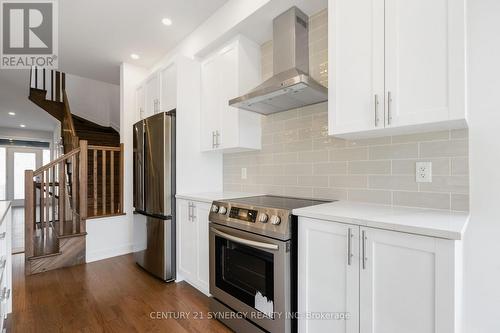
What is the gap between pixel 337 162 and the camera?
201 centimetres

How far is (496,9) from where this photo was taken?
132 centimetres

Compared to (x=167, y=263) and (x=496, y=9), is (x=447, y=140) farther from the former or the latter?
(x=167, y=263)

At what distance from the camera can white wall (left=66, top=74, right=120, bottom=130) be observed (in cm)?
546

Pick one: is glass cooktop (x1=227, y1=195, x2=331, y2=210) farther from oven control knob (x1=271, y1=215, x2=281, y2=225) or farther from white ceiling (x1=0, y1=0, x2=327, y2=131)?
white ceiling (x1=0, y1=0, x2=327, y2=131)

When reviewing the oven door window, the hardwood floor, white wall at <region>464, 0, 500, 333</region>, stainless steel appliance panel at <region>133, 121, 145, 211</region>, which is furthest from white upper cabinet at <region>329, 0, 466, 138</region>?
stainless steel appliance panel at <region>133, 121, 145, 211</region>

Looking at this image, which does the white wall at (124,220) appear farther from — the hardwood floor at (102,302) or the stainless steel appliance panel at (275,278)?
the stainless steel appliance panel at (275,278)

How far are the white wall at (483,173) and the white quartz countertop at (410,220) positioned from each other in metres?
0.12

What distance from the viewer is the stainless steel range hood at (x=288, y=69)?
191 cm

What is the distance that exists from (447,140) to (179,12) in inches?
107

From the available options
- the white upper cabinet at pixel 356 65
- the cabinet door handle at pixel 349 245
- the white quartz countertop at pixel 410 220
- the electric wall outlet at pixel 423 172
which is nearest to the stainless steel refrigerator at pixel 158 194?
the white quartz countertop at pixel 410 220

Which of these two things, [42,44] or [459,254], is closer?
[459,254]

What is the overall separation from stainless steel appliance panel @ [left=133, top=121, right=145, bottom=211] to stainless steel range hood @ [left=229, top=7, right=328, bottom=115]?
148cm

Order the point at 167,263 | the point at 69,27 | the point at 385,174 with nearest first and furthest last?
the point at 385,174, the point at 167,263, the point at 69,27

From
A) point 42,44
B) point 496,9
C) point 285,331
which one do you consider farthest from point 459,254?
point 42,44
